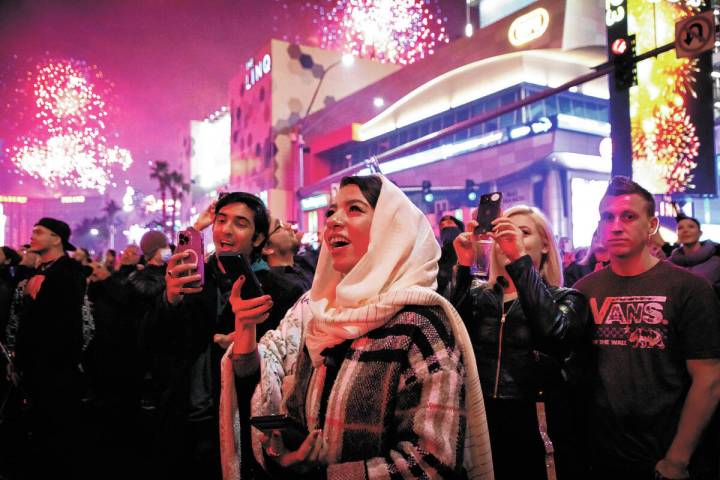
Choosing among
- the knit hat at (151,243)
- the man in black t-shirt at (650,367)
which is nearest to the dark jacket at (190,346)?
the man in black t-shirt at (650,367)

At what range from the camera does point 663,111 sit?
19.2m

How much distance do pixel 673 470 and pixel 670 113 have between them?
20224mm

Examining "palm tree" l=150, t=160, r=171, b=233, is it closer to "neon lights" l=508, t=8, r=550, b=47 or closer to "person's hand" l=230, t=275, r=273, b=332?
"neon lights" l=508, t=8, r=550, b=47

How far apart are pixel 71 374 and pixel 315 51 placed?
47831 millimetres

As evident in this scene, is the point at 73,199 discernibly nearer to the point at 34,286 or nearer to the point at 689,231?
the point at 34,286

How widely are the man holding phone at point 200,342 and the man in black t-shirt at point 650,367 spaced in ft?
6.61

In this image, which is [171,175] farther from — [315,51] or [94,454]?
[94,454]

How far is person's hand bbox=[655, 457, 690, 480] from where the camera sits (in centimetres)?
247

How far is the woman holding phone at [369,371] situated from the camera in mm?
1766

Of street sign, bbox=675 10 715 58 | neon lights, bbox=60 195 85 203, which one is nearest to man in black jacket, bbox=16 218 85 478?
street sign, bbox=675 10 715 58

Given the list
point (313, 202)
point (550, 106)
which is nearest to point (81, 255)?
point (550, 106)

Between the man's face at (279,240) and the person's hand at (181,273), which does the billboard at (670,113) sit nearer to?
the man's face at (279,240)

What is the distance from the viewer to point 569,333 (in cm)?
279

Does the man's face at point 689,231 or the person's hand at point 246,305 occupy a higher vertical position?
the man's face at point 689,231
